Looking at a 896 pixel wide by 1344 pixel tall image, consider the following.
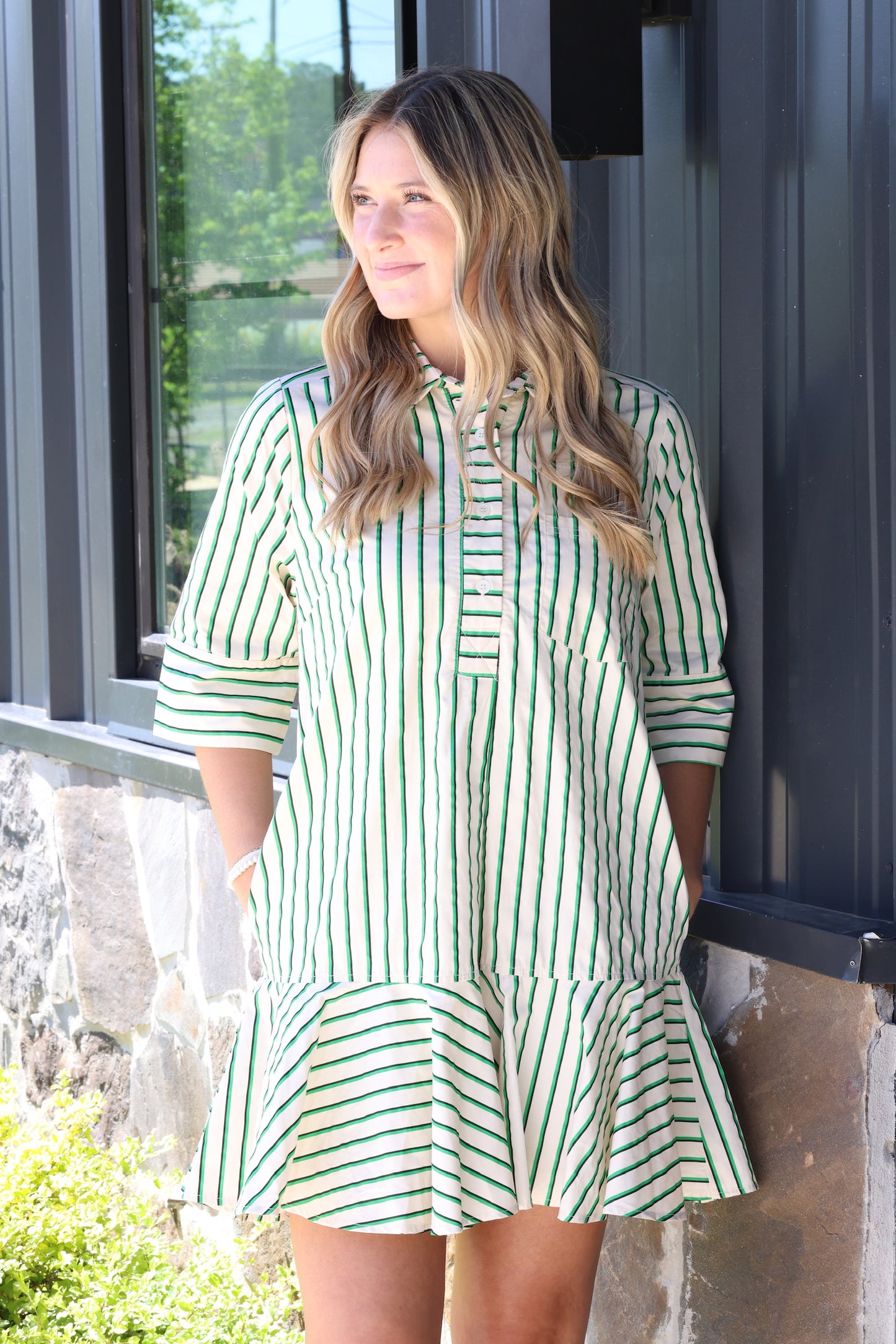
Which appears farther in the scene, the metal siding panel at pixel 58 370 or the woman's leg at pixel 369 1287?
the metal siding panel at pixel 58 370

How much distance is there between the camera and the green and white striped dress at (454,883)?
1.60 metres

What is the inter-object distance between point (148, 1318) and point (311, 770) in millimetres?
1569

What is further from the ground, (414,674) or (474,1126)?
(414,674)

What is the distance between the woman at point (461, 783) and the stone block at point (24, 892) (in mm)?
2169

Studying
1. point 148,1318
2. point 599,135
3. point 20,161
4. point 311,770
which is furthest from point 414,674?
point 20,161

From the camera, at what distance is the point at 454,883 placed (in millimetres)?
1623

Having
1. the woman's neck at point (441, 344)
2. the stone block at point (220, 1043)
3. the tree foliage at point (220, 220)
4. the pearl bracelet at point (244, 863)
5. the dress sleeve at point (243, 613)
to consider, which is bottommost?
the stone block at point (220, 1043)

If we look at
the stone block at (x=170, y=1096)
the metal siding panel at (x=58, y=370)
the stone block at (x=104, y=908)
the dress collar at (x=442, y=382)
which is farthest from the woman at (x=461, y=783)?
the metal siding panel at (x=58, y=370)

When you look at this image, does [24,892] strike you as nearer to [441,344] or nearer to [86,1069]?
[86,1069]

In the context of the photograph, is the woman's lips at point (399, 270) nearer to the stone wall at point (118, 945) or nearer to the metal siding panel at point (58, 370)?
the stone wall at point (118, 945)

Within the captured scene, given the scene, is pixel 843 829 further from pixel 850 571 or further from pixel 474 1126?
pixel 474 1126

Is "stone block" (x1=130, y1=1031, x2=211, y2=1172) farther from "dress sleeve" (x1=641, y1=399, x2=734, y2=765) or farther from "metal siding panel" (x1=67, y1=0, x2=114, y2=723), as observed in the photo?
"dress sleeve" (x1=641, y1=399, x2=734, y2=765)

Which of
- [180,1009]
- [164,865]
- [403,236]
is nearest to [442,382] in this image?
[403,236]

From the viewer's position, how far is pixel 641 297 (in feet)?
7.06
